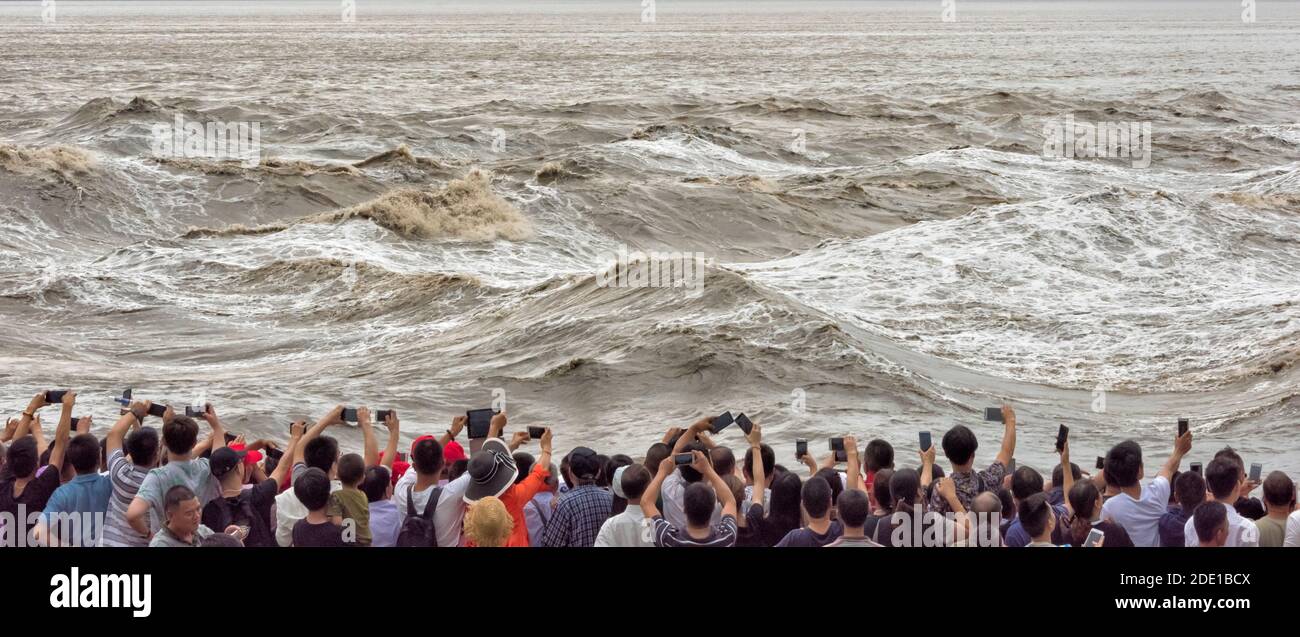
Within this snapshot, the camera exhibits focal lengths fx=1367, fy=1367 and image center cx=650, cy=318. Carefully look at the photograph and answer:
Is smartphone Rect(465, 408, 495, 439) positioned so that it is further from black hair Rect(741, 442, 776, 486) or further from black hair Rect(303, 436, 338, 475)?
black hair Rect(741, 442, 776, 486)

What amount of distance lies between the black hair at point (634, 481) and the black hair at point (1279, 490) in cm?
288

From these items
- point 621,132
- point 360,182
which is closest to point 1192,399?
point 360,182

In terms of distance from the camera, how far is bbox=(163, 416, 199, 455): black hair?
659cm

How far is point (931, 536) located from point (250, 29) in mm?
145173

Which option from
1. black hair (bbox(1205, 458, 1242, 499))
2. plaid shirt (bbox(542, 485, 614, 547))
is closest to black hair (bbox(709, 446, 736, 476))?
plaid shirt (bbox(542, 485, 614, 547))

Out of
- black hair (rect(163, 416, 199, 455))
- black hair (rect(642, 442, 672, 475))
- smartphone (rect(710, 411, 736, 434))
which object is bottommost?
black hair (rect(642, 442, 672, 475))

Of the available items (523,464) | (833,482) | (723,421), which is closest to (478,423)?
(523,464)

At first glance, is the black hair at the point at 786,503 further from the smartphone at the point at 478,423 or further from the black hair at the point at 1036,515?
the smartphone at the point at 478,423

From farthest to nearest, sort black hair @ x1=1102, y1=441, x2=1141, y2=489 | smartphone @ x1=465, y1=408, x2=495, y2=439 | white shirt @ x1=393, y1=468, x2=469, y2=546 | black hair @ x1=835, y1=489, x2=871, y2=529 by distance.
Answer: smartphone @ x1=465, y1=408, x2=495, y2=439 → black hair @ x1=1102, y1=441, x2=1141, y2=489 → white shirt @ x1=393, y1=468, x2=469, y2=546 → black hair @ x1=835, y1=489, x2=871, y2=529

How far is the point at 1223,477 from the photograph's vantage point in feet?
21.5

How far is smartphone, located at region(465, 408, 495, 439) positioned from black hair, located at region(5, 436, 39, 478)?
2.17 m

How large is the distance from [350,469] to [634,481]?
139cm

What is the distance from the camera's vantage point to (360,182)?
30.6 metres

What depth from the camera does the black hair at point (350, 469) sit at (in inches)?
254
